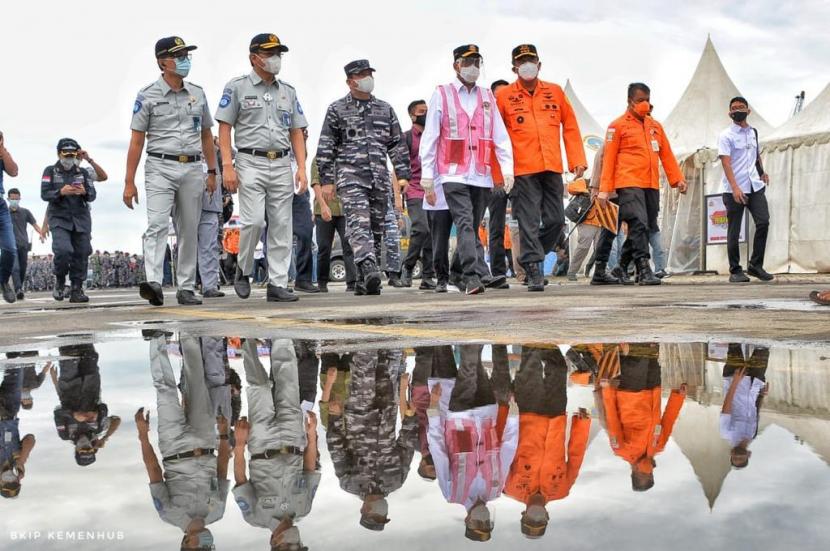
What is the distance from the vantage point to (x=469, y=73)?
8.13 m

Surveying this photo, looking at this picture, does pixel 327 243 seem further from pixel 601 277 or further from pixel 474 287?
pixel 474 287

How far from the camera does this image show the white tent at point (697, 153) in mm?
16203

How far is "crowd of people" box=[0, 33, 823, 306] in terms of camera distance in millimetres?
7656

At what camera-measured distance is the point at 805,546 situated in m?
1.01

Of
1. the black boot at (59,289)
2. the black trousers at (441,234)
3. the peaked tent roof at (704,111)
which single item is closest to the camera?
the black trousers at (441,234)

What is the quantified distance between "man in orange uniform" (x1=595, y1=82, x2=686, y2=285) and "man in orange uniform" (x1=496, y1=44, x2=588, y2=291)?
109 cm

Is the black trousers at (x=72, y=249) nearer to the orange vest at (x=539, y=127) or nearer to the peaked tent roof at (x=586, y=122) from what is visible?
the orange vest at (x=539, y=127)

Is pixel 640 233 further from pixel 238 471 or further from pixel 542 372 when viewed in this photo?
pixel 238 471

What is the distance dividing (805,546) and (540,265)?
7801 mm

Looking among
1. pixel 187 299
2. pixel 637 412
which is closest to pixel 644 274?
pixel 187 299

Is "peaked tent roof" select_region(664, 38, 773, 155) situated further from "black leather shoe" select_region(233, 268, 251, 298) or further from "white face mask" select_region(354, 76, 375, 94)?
"black leather shoe" select_region(233, 268, 251, 298)

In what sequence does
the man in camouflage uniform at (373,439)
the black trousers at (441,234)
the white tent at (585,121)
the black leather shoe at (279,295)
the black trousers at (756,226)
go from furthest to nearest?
the white tent at (585,121), the black trousers at (756,226), the black trousers at (441,234), the black leather shoe at (279,295), the man in camouflage uniform at (373,439)

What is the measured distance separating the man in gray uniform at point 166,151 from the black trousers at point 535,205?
2819 millimetres

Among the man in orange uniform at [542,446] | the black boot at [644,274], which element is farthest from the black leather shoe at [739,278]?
the man in orange uniform at [542,446]
